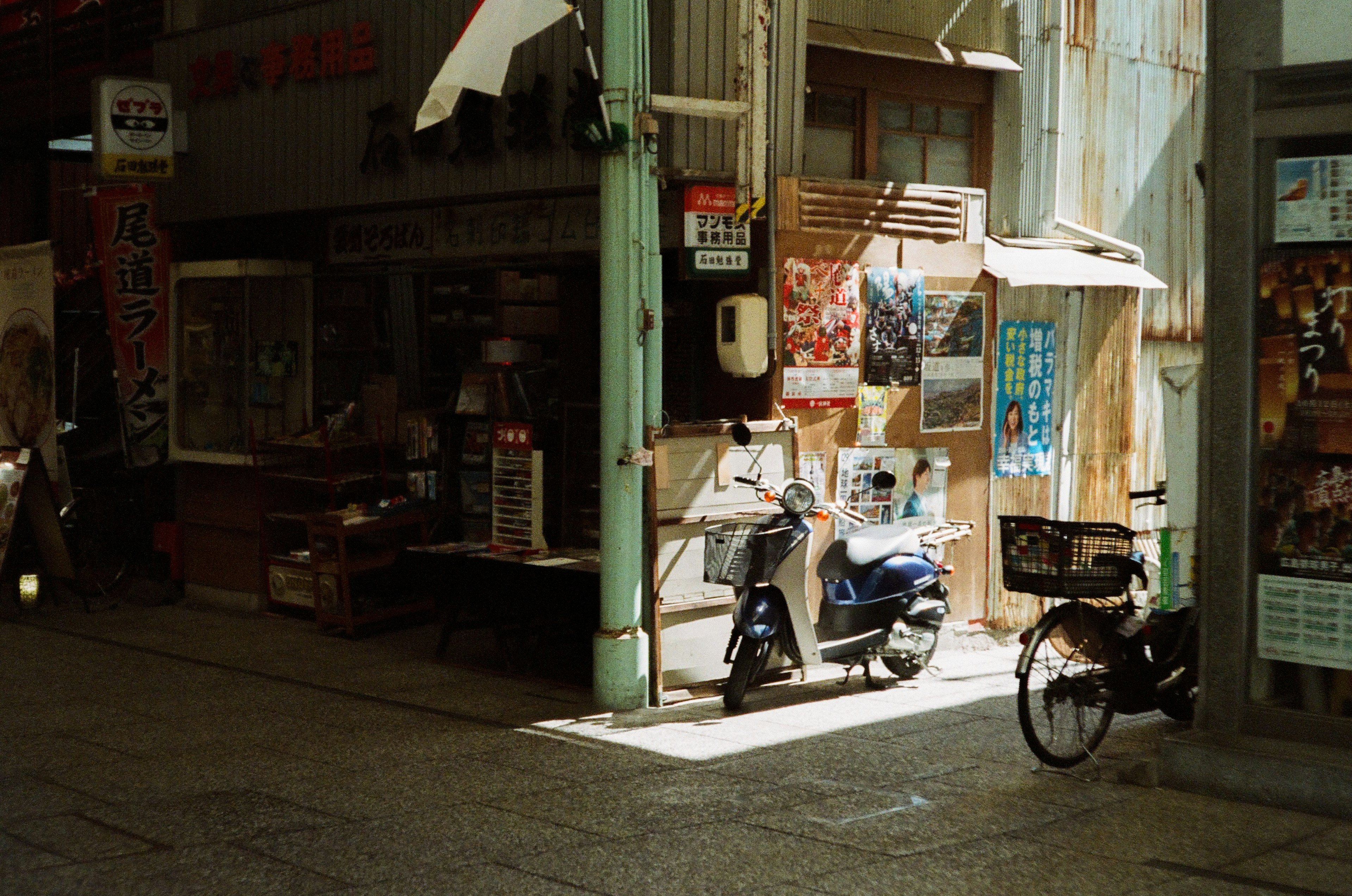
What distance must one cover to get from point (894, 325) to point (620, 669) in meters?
3.73

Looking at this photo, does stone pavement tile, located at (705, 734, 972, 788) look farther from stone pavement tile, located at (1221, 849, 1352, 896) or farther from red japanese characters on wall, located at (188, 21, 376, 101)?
red japanese characters on wall, located at (188, 21, 376, 101)

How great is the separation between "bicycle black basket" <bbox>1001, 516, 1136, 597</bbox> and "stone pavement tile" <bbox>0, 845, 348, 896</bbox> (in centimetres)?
Result: 416

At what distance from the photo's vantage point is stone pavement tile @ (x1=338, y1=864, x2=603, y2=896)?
19.9 feet

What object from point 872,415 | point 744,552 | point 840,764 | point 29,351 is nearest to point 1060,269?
point 872,415

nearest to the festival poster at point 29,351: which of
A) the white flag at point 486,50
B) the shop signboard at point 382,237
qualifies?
the shop signboard at point 382,237

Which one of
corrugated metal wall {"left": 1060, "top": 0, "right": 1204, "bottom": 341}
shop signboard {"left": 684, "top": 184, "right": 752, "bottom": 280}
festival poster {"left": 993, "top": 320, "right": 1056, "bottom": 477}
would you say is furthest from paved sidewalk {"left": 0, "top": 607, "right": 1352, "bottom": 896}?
corrugated metal wall {"left": 1060, "top": 0, "right": 1204, "bottom": 341}

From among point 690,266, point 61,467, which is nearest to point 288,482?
point 61,467

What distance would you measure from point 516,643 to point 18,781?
13.9ft

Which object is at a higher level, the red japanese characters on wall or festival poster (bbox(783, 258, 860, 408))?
the red japanese characters on wall

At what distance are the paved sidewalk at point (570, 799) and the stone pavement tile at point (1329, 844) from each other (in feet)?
0.05

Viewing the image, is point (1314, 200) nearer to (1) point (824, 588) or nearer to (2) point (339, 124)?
(1) point (824, 588)

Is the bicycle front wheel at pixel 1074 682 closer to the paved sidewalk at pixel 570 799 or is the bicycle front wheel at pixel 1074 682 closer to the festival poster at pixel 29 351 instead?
the paved sidewalk at pixel 570 799

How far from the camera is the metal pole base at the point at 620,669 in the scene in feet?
31.4

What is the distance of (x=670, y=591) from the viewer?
394 inches
